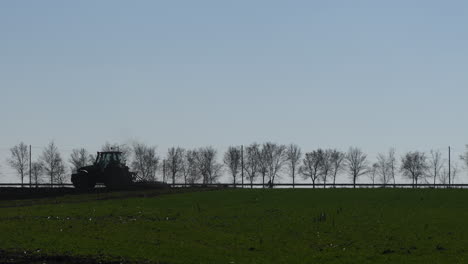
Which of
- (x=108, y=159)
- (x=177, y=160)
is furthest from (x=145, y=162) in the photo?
(x=108, y=159)

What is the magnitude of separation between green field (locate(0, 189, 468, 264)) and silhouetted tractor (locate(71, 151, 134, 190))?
1390 cm

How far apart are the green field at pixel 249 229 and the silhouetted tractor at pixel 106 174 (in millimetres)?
13904

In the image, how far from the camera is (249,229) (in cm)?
3103

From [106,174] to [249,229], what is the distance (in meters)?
33.8

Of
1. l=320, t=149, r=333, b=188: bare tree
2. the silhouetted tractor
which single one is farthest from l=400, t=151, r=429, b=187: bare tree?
the silhouetted tractor

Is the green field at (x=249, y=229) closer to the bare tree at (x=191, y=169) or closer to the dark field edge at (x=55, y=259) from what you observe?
the dark field edge at (x=55, y=259)

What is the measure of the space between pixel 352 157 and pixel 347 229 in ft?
386

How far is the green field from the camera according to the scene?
2408cm

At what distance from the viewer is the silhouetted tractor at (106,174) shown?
63062 millimetres

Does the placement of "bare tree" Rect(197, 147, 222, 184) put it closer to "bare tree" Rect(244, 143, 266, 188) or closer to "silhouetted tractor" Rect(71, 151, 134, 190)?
"bare tree" Rect(244, 143, 266, 188)

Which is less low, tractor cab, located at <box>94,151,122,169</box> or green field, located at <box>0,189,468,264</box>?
A: tractor cab, located at <box>94,151,122,169</box>

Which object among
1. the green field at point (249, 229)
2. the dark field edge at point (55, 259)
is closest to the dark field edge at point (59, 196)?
the green field at point (249, 229)

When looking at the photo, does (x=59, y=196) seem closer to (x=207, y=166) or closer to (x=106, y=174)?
Result: (x=106, y=174)

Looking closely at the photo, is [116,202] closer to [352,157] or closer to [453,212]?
[453,212]
